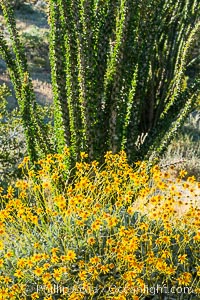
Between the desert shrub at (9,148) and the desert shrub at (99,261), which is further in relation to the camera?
the desert shrub at (9,148)

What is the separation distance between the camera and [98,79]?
4477 millimetres

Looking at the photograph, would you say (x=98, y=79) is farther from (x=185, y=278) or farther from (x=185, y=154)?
(x=185, y=154)

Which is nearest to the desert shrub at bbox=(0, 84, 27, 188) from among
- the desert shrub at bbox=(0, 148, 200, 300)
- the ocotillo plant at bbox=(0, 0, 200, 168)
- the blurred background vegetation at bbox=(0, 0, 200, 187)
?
the blurred background vegetation at bbox=(0, 0, 200, 187)

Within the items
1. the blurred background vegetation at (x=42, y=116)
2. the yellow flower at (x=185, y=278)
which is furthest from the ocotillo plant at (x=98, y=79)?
the yellow flower at (x=185, y=278)

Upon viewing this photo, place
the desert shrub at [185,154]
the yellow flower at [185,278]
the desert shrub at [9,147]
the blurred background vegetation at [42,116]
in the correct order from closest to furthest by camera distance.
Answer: the yellow flower at [185,278] → the desert shrub at [9,147] → the blurred background vegetation at [42,116] → the desert shrub at [185,154]

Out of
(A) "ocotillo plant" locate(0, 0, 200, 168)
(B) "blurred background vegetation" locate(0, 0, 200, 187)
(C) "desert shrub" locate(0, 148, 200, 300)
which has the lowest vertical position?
(B) "blurred background vegetation" locate(0, 0, 200, 187)

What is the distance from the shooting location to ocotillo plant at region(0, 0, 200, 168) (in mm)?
4227

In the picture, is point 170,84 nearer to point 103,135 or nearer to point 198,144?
point 103,135

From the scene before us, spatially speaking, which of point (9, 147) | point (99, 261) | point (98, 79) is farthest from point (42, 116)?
point (99, 261)

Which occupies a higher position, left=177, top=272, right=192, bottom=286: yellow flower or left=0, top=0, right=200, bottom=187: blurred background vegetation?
left=177, top=272, right=192, bottom=286: yellow flower

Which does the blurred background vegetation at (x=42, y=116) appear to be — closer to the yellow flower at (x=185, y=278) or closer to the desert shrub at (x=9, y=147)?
the desert shrub at (x=9, y=147)

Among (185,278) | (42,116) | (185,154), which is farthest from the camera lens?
(185,154)

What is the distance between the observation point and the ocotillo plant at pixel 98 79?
13.9ft

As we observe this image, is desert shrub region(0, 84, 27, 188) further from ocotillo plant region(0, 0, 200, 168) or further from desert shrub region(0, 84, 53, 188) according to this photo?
ocotillo plant region(0, 0, 200, 168)
